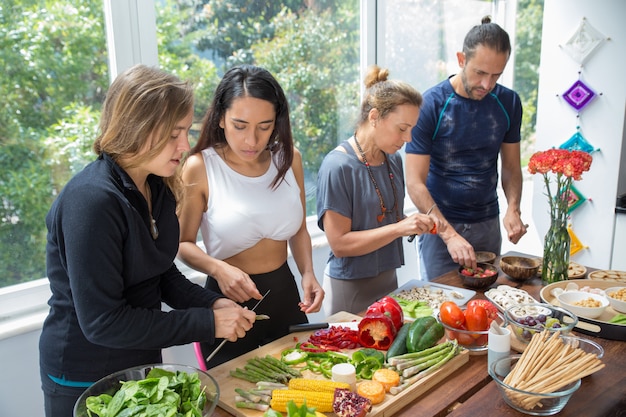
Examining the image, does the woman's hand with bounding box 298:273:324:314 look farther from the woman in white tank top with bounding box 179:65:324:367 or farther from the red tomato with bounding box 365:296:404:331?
the red tomato with bounding box 365:296:404:331

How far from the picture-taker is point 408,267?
4.10 m

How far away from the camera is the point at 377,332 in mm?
1622

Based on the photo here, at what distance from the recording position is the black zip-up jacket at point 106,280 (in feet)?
4.03

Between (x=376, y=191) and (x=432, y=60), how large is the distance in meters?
2.49

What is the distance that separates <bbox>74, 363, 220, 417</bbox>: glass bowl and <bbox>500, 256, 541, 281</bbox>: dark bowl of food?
1.40 metres

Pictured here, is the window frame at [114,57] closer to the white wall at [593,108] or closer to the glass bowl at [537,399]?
the glass bowl at [537,399]

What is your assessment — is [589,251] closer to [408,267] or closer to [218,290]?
[408,267]

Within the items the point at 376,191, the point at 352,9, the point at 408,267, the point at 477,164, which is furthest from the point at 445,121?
the point at 408,267

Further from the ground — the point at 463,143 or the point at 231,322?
the point at 463,143

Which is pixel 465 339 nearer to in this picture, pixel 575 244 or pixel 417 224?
pixel 417 224

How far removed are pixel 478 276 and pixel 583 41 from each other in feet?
7.60

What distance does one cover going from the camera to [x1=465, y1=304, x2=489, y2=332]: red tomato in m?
1.63

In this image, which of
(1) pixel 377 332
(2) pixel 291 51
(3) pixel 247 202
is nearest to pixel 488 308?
(1) pixel 377 332

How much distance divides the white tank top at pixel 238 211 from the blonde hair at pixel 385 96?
0.56 m
